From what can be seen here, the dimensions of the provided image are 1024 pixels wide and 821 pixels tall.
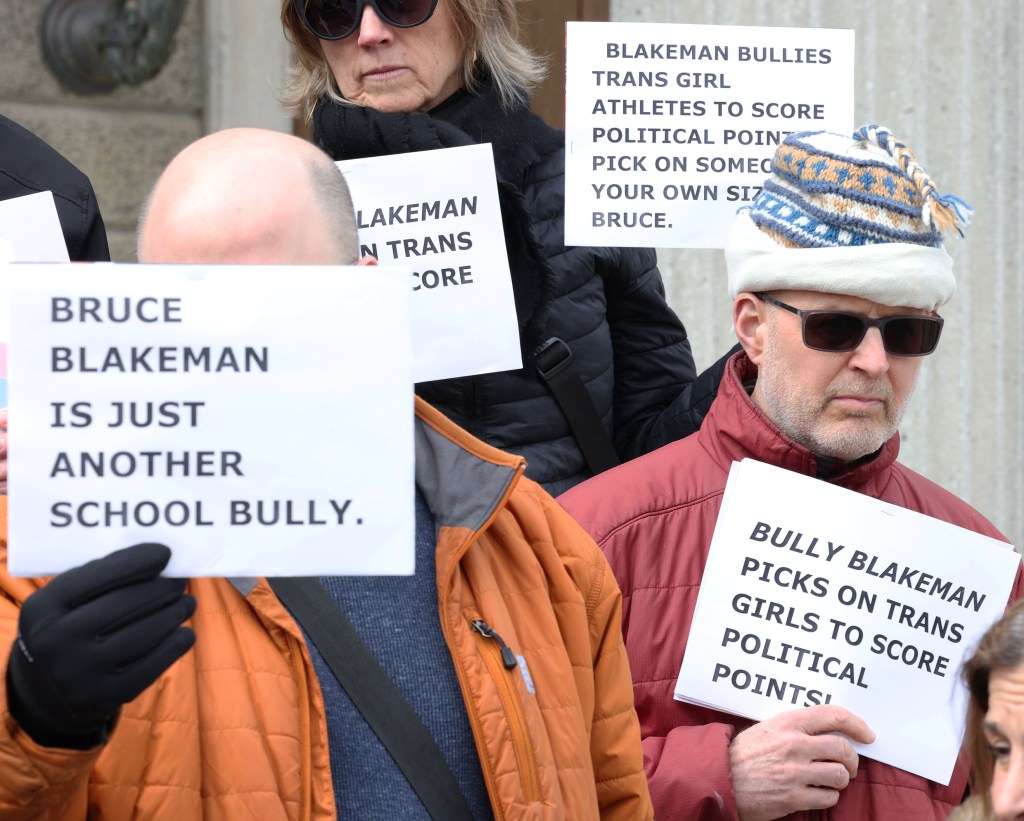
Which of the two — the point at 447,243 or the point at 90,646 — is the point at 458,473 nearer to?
the point at 90,646

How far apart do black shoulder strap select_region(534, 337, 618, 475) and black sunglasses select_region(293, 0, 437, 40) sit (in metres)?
0.64

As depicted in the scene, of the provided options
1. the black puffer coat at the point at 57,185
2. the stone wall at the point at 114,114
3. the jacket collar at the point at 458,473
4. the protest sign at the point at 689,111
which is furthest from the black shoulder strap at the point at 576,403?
the stone wall at the point at 114,114

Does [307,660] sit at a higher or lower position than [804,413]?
lower

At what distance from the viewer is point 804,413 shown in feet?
8.86

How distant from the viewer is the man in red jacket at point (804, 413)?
8.19ft

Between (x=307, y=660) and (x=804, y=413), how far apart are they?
118 centimetres

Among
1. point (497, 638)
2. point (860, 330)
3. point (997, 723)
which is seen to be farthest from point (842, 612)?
point (497, 638)

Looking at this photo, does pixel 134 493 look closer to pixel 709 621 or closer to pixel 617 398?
pixel 709 621

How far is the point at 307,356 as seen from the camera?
66.1 inches

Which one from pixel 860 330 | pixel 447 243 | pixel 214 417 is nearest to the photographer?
pixel 214 417

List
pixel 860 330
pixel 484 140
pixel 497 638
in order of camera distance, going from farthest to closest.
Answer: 1. pixel 484 140
2. pixel 860 330
3. pixel 497 638

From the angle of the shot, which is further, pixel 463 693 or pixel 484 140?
pixel 484 140

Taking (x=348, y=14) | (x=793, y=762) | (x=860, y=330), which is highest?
(x=348, y=14)

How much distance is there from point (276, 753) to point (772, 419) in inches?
49.6
